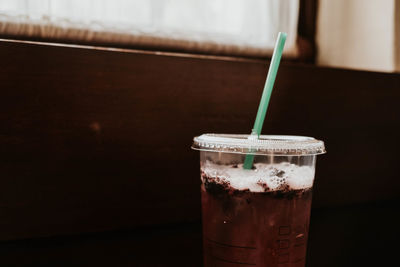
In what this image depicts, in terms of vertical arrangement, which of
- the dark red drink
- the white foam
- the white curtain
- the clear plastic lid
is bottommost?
the dark red drink

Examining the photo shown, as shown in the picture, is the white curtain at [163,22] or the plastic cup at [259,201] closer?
the plastic cup at [259,201]

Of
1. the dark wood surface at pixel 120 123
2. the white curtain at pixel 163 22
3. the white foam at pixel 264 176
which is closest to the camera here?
the white foam at pixel 264 176

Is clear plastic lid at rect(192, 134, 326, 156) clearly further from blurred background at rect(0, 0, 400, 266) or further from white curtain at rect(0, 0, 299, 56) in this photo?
white curtain at rect(0, 0, 299, 56)

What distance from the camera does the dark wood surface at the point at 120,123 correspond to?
3.40 feet

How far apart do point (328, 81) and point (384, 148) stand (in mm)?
423

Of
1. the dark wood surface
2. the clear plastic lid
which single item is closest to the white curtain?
the dark wood surface

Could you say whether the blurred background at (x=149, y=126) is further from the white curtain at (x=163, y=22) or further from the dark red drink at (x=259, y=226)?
the dark red drink at (x=259, y=226)

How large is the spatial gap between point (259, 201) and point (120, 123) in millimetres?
537

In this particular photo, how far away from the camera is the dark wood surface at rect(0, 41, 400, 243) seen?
3.40 ft

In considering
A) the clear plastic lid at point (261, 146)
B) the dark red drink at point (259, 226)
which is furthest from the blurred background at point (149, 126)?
the clear plastic lid at point (261, 146)

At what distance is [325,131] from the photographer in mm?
1465

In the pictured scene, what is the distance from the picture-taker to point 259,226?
2.61 feet

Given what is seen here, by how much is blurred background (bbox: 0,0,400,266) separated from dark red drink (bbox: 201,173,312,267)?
250 mm

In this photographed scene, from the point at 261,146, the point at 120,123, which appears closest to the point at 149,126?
the point at 120,123
